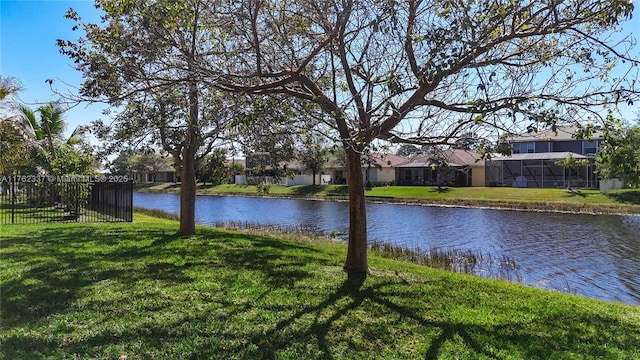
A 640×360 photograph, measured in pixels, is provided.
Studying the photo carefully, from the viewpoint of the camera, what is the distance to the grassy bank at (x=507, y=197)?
30.9 metres

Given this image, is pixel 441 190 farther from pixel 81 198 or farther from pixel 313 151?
pixel 313 151

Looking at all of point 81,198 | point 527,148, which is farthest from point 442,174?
point 81,198

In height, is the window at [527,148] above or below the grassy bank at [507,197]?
above

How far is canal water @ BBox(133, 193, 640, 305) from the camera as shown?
1204cm

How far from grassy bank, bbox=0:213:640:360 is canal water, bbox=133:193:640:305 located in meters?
4.70

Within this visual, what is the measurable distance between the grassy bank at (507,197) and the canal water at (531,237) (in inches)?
101

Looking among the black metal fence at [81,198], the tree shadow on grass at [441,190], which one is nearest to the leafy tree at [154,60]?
the black metal fence at [81,198]

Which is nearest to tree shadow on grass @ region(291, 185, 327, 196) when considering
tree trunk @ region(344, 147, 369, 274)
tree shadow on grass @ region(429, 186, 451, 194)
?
tree shadow on grass @ region(429, 186, 451, 194)

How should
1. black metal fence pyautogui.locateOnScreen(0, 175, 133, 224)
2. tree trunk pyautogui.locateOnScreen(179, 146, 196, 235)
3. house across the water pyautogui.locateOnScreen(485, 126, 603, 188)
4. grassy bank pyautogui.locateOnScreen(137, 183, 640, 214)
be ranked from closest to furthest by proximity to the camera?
tree trunk pyautogui.locateOnScreen(179, 146, 196, 235), black metal fence pyautogui.locateOnScreen(0, 175, 133, 224), grassy bank pyautogui.locateOnScreen(137, 183, 640, 214), house across the water pyautogui.locateOnScreen(485, 126, 603, 188)

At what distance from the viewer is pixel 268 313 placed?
5691 mm

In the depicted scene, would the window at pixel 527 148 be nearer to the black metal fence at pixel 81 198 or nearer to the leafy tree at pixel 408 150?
the black metal fence at pixel 81 198

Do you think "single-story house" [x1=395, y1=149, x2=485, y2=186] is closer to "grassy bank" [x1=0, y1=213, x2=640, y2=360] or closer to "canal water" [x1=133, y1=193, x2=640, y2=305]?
"canal water" [x1=133, y1=193, x2=640, y2=305]

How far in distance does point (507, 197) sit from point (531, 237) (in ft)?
57.0

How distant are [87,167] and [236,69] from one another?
1371 centimetres
